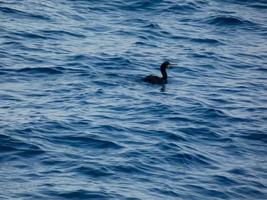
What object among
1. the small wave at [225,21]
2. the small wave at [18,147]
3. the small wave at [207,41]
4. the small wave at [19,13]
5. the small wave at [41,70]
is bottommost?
the small wave at [207,41]

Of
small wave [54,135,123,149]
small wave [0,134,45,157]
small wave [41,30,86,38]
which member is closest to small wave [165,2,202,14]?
small wave [41,30,86,38]

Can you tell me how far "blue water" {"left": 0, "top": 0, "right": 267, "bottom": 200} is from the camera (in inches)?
587

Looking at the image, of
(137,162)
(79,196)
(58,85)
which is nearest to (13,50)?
A: (58,85)

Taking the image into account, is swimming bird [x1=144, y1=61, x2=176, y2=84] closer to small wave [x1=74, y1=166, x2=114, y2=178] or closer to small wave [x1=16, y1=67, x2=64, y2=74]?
small wave [x1=16, y1=67, x2=64, y2=74]

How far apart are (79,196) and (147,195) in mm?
1414

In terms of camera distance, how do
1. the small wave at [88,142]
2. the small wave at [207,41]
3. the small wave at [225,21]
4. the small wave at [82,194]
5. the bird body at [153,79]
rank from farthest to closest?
the small wave at [225,21] → the small wave at [207,41] → the bird body at [153,79] → the small wave at [88,142] → the small wave at [82,194]

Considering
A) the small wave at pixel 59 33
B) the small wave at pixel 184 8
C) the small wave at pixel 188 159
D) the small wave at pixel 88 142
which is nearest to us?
the small wave at pixel 188 159

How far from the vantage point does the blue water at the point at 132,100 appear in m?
14.9

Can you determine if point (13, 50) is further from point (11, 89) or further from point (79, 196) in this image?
point (79, 196)

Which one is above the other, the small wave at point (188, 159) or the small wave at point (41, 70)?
the small wave at point (41, 70)

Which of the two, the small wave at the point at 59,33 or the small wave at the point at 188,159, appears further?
the small wave at the point at 59,33

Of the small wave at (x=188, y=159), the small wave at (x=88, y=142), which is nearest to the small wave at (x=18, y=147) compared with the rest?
the small wave at (x=88, y=142)

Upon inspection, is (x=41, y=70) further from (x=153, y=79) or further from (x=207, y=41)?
(x=207, y=41)

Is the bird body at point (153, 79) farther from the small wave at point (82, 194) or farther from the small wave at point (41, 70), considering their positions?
the small wave at point (82, 194)
